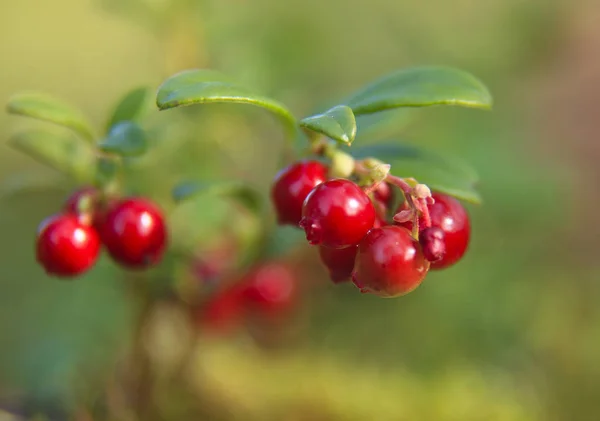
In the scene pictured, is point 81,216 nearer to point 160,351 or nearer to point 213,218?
point 213,218

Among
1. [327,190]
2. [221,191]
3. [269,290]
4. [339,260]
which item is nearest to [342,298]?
[269,290]

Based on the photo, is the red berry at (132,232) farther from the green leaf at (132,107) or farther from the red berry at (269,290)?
the red berry at (269,290)

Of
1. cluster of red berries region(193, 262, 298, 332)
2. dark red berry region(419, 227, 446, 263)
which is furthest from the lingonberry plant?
cluster of red berries region(193, 262, 298, 332)

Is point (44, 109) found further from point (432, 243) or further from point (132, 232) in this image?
point (432, 243)

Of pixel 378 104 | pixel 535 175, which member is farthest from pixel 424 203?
pixel 535 175

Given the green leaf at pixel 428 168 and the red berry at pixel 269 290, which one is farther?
the red berry at pixel 269 290

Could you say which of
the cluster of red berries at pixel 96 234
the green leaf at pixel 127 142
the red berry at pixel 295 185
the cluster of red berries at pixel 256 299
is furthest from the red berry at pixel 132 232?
the cluster of red berries at pixel 256 299
